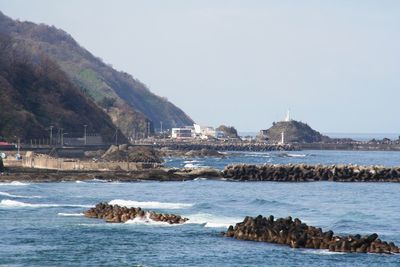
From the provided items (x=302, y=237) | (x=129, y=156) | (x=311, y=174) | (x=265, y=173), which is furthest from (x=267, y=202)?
(x=129, y=156)

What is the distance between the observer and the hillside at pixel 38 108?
540 ft

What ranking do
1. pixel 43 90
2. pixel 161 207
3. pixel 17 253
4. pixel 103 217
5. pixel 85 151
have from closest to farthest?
pixel 17 253, pixel 103 217, pixel 161 207, pixel 85 151, pixel 43 90

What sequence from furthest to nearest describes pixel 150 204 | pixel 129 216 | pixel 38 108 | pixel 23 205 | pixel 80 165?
pixel 38 108
pixel 80 165
pixel 150 204
pixel 23 205
pixel 129 216

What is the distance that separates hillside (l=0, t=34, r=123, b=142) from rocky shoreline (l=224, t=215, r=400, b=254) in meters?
112

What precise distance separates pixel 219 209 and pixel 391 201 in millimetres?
15775

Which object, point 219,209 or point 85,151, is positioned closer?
point 219,209

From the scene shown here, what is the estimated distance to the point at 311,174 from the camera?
104 m

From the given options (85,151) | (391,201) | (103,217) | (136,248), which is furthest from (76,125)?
(136,248)

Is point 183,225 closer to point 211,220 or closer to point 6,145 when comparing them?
point 211,220

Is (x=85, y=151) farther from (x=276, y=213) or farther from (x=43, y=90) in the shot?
(x=276, y=213)

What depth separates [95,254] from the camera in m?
45.4

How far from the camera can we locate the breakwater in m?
103

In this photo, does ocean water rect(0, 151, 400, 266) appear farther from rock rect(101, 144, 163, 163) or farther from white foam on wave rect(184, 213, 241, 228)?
rock rect(101, 144, 163, 163)

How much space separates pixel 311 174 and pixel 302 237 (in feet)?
189
